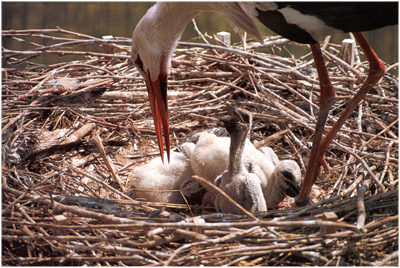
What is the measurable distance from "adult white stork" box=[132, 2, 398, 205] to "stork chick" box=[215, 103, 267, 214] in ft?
0.69

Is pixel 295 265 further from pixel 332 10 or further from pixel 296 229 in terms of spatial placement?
pixel 332 10

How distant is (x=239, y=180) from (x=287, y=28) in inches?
22.5

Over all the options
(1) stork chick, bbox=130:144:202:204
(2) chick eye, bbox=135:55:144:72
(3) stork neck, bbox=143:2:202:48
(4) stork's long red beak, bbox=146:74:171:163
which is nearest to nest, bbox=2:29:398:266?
(1) stork chick, bbox=130:144:202:204

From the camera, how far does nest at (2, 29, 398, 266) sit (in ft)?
3.21

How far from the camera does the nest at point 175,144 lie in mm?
978

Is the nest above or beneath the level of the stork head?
beneath

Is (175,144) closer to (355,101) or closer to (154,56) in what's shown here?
(154,56)

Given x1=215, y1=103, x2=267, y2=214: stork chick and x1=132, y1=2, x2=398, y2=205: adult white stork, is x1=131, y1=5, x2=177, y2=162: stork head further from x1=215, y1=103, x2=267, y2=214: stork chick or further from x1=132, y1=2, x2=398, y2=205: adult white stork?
x1=215, y1=103, x2=267, y2=214: stork chick

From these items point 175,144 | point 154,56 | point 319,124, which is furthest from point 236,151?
point 175,144

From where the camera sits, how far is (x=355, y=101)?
1.37 meters

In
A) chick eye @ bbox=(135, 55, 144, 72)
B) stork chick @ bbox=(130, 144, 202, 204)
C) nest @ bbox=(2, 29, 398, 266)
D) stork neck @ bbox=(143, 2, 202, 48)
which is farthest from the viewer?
stork chick @ bbox=(130, 144, 202, 204)

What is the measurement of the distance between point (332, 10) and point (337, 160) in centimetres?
85

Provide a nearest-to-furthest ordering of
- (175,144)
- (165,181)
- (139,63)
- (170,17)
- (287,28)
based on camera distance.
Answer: (287,28) < (170,17) < (139,63) < (165,181) < (175,144)

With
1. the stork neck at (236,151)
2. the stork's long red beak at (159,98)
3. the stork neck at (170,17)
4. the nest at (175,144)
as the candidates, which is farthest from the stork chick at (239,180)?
the stork neck at (170,17)
